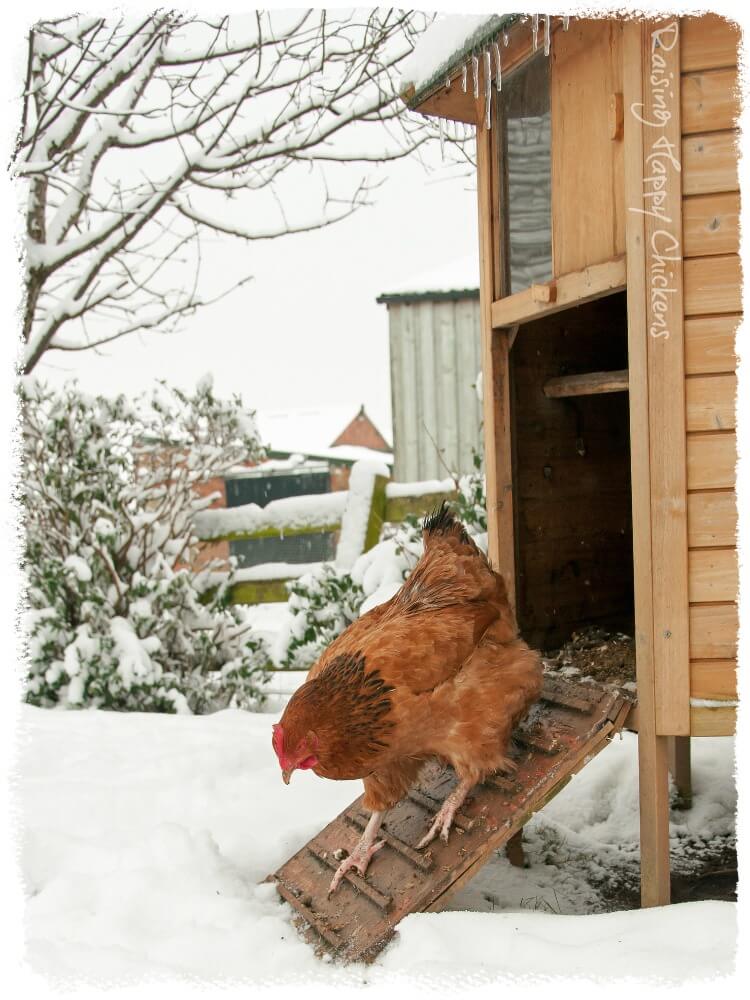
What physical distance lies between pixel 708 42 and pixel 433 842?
2317mm

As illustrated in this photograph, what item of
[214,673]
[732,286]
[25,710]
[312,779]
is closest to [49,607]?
[25,710]

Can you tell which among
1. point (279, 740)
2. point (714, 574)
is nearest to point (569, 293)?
point (714, 574)

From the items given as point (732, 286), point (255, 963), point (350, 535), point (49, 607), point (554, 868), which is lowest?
point (554, 868)

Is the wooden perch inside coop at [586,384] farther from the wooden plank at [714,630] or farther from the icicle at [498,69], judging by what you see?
the icicle at [498,69]

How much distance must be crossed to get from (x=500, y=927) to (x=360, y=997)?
39 centimetres

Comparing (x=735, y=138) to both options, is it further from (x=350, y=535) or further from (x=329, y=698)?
(x=350, y=535)

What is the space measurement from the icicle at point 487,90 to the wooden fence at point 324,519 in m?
2.90

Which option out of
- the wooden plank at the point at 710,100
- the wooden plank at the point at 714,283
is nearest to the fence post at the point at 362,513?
the wooden plank at the point at 714,283

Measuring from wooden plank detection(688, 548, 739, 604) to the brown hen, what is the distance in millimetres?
544

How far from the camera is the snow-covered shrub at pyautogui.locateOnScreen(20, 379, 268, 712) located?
15.3 ft

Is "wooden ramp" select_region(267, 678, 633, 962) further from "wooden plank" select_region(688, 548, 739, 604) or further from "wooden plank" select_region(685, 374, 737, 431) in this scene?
"wooden plank" select_region(685, 374, 737, 431)

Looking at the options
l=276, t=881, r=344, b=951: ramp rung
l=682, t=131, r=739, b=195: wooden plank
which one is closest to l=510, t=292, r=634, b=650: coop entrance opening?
l=682, t=131, r=739, b=195: wooden plank

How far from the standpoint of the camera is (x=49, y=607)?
479cm

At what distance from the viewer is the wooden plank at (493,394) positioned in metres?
2.85
